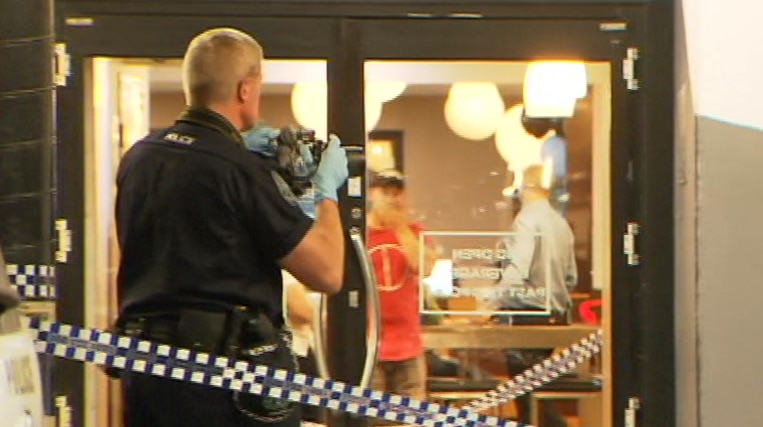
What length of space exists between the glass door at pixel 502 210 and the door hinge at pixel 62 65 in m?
1.30

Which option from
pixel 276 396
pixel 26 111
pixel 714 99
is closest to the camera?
pixel 26 111

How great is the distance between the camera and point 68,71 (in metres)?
6.48

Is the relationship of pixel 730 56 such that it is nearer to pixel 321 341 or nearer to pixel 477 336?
pixel 477 336

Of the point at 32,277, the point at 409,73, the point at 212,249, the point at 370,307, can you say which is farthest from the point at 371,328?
the point at 32,277

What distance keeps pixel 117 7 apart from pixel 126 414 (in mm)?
2400

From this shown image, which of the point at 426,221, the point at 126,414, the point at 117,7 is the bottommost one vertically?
the point at 126,414

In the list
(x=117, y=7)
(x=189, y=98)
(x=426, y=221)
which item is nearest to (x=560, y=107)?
(x=426, y=221)

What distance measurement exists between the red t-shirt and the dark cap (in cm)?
20

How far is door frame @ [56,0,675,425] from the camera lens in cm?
650

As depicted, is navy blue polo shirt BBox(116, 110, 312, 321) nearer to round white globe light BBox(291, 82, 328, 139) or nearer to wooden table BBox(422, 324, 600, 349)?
round white globe light BBox(291, 82, 328, 139)

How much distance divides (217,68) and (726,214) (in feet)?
8.78

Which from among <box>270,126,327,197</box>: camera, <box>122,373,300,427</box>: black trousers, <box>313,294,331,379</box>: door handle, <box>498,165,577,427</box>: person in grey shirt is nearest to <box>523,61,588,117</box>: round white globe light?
<box>498,165,577,427</box>: person in grey shirt

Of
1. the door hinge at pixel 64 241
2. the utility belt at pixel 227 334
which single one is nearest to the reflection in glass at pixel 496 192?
the door hinge at pixel 64 241

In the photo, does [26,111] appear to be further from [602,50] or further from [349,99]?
[602,50]
